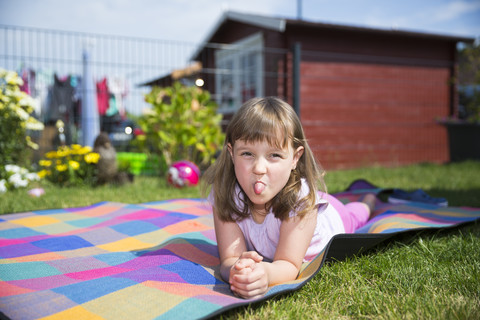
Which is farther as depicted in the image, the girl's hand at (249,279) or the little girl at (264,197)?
the little girl at (264,197)

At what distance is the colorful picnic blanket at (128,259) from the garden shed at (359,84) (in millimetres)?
4671

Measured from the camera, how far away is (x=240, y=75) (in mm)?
8836

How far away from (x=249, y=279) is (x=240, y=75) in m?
7.84

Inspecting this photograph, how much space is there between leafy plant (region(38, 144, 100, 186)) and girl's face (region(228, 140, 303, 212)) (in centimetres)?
333

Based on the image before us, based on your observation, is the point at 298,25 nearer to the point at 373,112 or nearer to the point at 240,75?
the point at 240,75

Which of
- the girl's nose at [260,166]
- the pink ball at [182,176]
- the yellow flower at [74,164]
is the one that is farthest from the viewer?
the yellow flower at [74,164]

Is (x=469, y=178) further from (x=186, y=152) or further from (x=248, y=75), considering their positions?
(x=248, y=75)

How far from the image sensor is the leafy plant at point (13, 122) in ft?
14.0

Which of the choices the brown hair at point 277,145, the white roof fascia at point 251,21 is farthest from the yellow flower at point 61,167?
the brown hair at point 277,145

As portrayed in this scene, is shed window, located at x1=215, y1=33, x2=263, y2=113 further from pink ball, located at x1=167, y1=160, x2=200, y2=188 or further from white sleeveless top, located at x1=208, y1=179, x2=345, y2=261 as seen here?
white sleeveless top, located at x1=208, y1=179, x2=345, y2=261

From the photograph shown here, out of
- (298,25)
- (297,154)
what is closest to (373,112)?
(298,25)

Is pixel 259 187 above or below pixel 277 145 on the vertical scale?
below

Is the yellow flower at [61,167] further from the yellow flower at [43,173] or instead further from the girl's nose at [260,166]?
the girl's nose at [260,166]

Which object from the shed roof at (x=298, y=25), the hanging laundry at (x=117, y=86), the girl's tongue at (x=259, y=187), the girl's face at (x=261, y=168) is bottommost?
the girl's tongue at (x=259, y=187)
